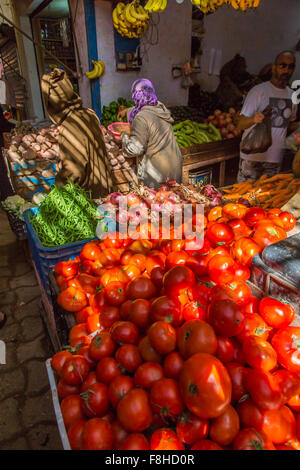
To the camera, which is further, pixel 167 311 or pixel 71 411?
pixel 167 311

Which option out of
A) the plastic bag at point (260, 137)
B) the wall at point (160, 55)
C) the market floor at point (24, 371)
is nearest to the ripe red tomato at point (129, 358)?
the market floor at point (24, 371)

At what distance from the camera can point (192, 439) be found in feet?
3.56

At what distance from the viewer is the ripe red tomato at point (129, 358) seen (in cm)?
132

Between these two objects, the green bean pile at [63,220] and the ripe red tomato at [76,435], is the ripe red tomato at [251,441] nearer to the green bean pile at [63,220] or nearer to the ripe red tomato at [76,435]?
the ripe red tomato at [76,435]

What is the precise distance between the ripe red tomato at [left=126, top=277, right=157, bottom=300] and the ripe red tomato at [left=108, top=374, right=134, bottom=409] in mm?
455

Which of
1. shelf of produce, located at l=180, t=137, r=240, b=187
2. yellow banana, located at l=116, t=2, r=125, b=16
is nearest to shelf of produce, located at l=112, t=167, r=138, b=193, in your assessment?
shelf of produce, located at l=180, t=137, r=240, b=187

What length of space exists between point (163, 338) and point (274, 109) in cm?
398

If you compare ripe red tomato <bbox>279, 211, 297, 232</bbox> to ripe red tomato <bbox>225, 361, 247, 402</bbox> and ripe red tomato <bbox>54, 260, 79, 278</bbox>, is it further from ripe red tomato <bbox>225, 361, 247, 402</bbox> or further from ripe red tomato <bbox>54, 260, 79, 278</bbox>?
ripe red tomato <bbox>54, 260, 79, 278</bbox>

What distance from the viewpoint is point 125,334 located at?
1399mm

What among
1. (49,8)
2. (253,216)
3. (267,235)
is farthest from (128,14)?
(267,235)

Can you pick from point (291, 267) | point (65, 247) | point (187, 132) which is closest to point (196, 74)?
point (187, 132)

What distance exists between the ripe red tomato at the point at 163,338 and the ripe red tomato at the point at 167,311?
0.08 m

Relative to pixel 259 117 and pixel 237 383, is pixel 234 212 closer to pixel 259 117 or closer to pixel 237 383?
pixel 237 383

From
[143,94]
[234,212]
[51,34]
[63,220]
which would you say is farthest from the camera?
[51,34]
